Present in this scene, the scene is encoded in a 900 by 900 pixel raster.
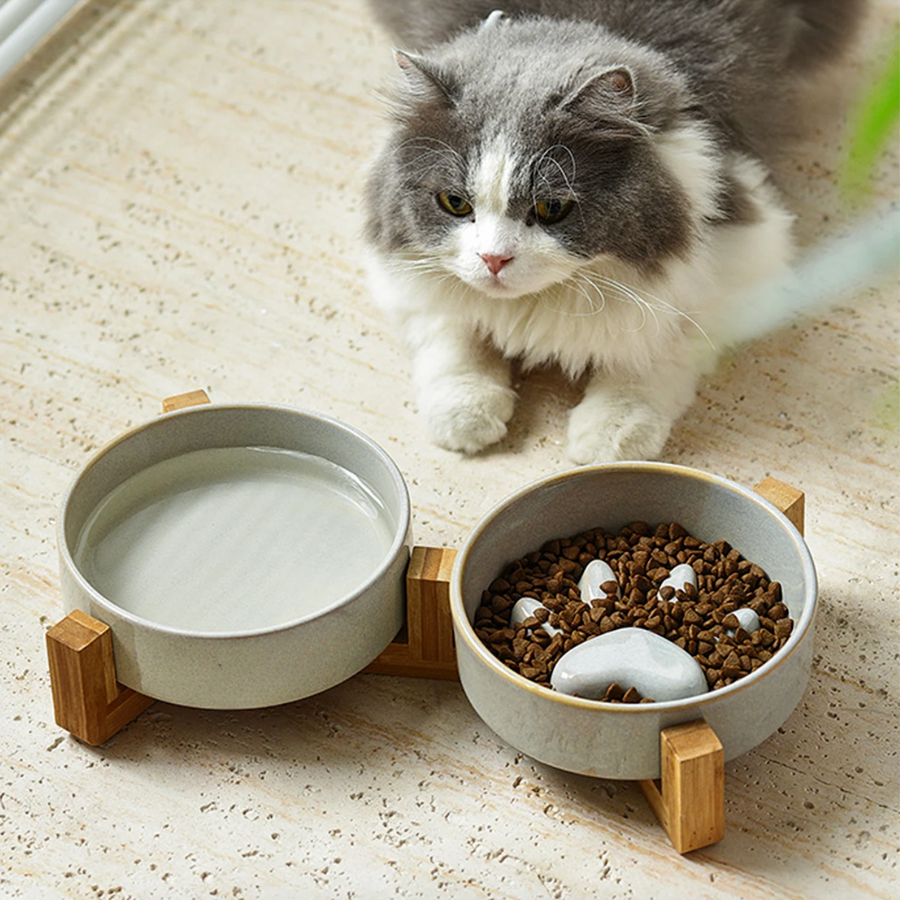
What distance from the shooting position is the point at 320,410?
1767mm

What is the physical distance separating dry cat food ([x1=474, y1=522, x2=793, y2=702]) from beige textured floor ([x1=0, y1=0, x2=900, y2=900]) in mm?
137

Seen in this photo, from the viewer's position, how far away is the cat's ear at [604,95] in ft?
4.67

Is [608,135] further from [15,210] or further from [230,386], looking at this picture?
[15,210]

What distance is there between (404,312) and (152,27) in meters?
1.13

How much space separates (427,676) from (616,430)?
1.43ft

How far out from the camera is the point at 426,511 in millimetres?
1620

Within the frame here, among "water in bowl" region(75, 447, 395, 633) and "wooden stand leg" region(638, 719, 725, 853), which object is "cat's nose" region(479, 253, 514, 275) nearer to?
"water in bowl" region(75, 447, 395, 633)

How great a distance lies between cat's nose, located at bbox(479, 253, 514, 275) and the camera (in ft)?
4.75

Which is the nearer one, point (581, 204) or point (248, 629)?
point (248, 629)

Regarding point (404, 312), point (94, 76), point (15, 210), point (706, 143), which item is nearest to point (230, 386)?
point (404, 312)

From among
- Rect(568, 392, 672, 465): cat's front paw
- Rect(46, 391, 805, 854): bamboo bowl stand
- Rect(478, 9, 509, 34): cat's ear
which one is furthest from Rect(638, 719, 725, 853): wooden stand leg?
Rect(478, 9, 509, 34): cat's ear

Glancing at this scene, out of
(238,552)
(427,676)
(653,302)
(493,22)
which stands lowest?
(427,676)

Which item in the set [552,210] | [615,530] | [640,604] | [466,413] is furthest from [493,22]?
[640,604]

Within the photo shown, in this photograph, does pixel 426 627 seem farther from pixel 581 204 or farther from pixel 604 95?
pixel 604 95
